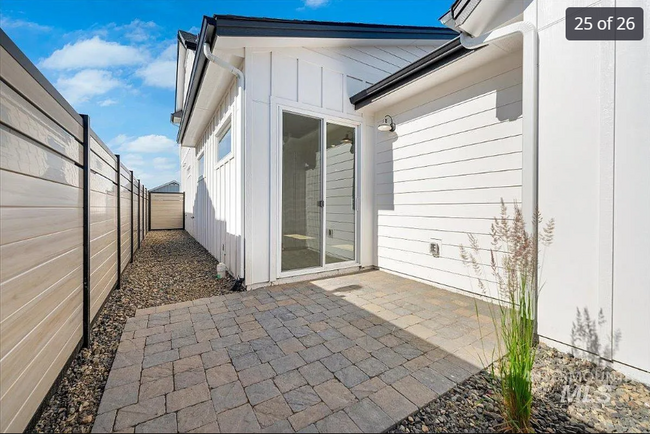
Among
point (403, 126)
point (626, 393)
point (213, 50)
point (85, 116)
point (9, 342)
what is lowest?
point (626, 393)

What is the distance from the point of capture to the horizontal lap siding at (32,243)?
1258mm

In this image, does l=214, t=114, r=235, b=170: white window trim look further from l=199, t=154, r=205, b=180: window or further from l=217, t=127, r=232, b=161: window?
l=199, t=154, r=205, b=180: window

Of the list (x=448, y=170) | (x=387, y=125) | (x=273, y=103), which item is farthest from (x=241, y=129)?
(x=448, y=170)

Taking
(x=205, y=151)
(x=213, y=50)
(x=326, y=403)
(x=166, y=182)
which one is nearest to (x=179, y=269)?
(x=205, y=151)

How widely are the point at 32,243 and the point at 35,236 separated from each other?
0.05 metres

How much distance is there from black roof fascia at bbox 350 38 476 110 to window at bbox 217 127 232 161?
222 centimetres

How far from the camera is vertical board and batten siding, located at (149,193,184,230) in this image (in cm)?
1239

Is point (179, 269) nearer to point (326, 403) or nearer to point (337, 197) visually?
point (337, 197)

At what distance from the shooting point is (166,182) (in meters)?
23.5

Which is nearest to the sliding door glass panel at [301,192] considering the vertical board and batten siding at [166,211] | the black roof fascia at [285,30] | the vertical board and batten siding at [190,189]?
the black roof fascia at [285,30]

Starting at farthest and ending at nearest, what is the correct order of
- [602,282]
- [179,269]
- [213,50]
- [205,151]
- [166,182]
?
[166,182]
[205,151]
[179,269]
[213,50]
[602,282]

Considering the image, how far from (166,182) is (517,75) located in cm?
2590

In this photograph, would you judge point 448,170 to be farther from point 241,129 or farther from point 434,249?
point 241,129

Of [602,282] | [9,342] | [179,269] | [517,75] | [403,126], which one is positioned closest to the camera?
[9,342]
